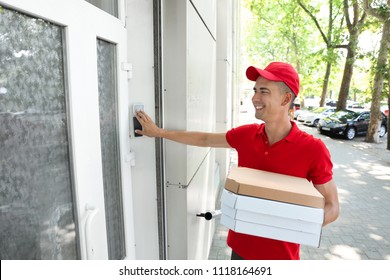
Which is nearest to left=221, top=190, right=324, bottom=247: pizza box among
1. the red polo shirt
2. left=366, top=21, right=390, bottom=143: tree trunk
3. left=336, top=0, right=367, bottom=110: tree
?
the red polo shirt

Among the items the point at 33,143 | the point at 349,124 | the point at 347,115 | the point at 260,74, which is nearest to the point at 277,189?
the point at 260,74

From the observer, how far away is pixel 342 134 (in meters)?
14.2

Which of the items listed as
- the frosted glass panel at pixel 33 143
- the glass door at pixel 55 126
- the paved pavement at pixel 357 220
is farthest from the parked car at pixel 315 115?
the frosted glass panel at pixel 33 143

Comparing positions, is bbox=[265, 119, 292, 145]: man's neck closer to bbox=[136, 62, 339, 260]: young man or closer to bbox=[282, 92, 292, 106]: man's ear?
bbox=[136, 62, 339, 260]: young man

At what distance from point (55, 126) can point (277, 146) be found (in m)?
1.26

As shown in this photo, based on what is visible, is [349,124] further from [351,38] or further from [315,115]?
[315,115]

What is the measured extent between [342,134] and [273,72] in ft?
45.5

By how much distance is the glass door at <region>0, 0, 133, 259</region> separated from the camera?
109 cm

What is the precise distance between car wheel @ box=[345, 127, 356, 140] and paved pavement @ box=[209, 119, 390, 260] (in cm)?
415

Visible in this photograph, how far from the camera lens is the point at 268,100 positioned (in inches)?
74.5

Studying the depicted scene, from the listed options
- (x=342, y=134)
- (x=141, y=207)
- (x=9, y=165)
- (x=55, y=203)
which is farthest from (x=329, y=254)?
(x=342, y=134)

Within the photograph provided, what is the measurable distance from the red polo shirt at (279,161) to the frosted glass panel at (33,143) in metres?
1.13

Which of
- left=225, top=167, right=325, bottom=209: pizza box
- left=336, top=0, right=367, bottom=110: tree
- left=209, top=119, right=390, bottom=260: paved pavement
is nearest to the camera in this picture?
left=225, top=167, right=325, bottom=209: pizza box

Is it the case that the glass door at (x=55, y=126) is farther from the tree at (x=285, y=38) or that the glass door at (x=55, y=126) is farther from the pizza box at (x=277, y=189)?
the tree at (x=285, y=38)
